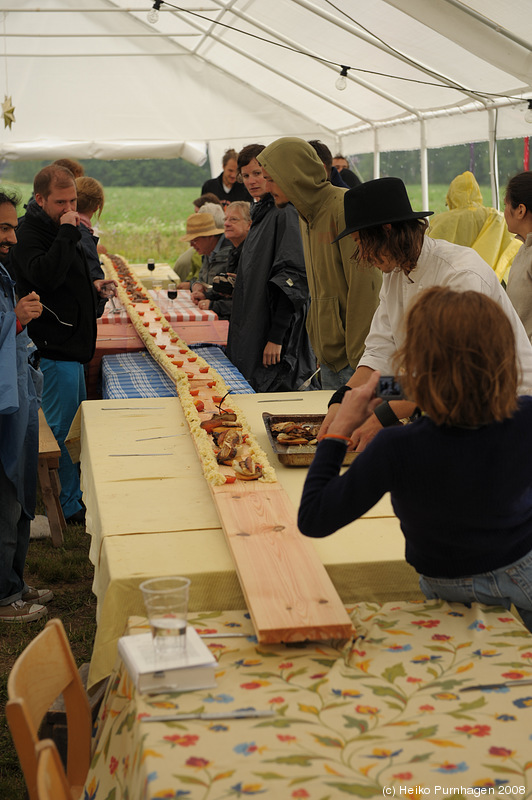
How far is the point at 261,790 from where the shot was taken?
1199 millimetres

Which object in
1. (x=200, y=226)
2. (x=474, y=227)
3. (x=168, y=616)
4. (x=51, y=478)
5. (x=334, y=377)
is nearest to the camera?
(x=168, y=616)

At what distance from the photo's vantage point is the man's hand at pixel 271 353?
459cm

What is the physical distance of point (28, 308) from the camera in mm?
3369

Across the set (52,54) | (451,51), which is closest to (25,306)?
(451,51)

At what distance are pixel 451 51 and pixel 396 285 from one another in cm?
463

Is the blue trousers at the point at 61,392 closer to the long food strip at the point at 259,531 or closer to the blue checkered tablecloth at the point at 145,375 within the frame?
the blue checkered tablecloth at the point at 145,375

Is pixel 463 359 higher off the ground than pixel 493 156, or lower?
lower

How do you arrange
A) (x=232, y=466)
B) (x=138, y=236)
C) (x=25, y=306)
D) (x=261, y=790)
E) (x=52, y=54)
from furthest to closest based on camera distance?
1. (x=138, y=236)
2. (x=52, y=54)
3. (x=25, y=306)
4. (x=232, y=466)
5. (x=261, y=790)

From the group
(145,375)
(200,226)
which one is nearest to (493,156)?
(200,226)

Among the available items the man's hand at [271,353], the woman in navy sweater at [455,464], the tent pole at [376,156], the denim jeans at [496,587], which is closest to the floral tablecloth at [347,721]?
the denim jeans at [496,587]

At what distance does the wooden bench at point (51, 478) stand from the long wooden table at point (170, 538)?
3.34 ft

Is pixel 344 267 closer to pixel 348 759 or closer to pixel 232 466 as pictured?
pixel 232 466

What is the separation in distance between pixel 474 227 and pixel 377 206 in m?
3.50

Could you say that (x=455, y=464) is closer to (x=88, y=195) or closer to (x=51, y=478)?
(x=51, y=478)
